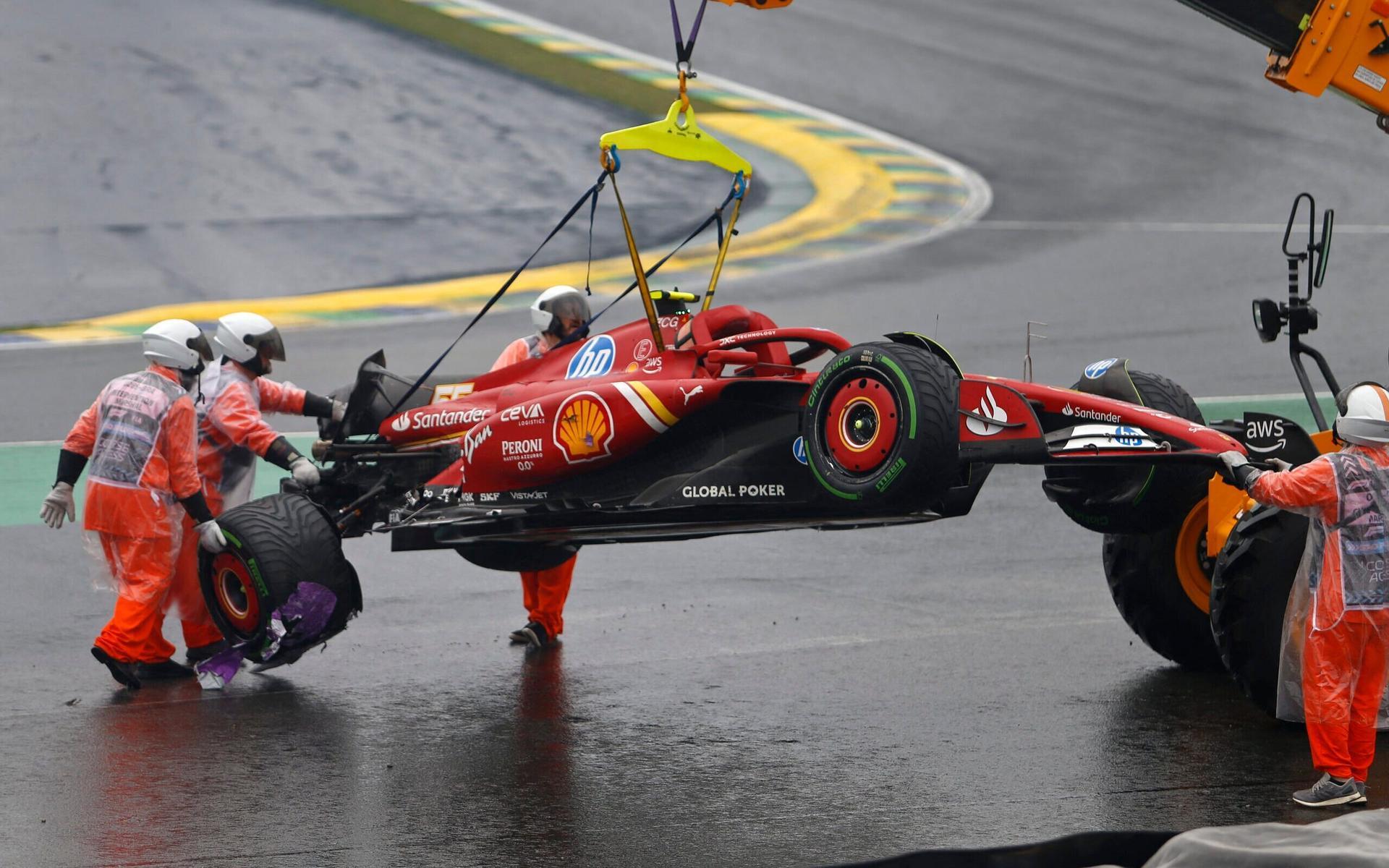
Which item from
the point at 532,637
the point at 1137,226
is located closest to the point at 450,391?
the point at 532,637

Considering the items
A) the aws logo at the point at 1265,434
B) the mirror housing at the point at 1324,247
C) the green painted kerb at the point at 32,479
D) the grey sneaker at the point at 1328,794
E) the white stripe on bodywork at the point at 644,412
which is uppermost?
the mirror housing at the point at 1324,247

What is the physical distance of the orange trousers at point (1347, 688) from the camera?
24.1ft

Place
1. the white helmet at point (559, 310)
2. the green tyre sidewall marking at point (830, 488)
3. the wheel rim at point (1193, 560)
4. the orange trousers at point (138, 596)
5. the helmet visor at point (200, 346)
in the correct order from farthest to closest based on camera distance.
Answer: the white helmet at point (559, 310)
the helmet visor at point (200, 346)
the orange trousers at point (138, 596)
the wheel rim at point (1193, 560)
the green tyre sidewall marking at point (830, 488)

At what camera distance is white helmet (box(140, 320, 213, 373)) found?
32.2ft

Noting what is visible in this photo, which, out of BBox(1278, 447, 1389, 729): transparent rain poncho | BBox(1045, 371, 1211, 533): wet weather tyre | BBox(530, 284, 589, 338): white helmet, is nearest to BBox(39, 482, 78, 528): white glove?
BBox(530, 284, 589, 338): white helmet

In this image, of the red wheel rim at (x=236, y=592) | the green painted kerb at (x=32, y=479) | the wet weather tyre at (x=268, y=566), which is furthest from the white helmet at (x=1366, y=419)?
the green painted kerb at (x=32, y=479)

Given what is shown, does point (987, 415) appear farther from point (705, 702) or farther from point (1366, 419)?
point (705, 702)

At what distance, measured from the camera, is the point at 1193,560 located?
943cm

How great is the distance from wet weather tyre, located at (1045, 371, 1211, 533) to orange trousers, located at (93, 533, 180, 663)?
4453 mm

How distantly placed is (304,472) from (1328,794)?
5.41m

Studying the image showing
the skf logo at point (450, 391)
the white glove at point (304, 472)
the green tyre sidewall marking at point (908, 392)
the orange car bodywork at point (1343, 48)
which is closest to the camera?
the green tyre sidewall marking at point (908, 392)

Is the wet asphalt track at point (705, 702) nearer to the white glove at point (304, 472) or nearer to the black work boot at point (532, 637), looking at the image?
the black work boot at point (532, 637)

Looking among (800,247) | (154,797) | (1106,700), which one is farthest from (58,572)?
(800,247)

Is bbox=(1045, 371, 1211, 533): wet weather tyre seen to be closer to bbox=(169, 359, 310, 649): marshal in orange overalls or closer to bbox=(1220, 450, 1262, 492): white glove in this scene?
bbox=(1220, 450, 1262, 492): white glove
